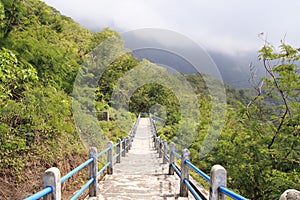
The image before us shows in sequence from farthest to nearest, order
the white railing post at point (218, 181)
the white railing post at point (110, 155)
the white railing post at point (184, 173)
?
the white railing post at point (110, 155) → the white railing post at point (184, 173) → the white railing post at point (218, 181)

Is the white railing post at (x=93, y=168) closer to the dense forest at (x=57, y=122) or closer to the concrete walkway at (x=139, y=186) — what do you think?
the concrete walkway at (x=139, y=186)

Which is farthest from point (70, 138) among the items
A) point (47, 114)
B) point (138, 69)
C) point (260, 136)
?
point (138, 69)

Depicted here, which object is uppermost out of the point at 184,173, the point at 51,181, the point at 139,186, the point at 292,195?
the point at 292,195

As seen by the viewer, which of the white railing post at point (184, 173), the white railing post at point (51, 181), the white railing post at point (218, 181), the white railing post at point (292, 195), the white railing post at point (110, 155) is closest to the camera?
the white railing post at point (292, 195)

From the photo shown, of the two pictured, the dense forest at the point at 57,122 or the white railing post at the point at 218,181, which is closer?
the white railing post at the point at 218,181

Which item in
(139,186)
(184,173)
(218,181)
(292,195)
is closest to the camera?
(292,195)

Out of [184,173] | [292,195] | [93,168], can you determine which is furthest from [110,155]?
[292,195]

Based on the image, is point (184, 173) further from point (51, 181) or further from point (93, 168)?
point (51, 181)

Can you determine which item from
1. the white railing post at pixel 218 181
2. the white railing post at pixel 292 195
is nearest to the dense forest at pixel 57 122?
the white railing post at pixel 218 181

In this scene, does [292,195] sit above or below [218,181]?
above

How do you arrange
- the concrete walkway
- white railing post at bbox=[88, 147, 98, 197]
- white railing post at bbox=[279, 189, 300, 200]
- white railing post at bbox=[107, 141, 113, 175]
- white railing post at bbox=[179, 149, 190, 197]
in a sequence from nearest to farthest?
1. white railing post at bbox=[279, 189, 300, 200]
2. white railing post at bbox=[88, 147, 98, 197]
3. white railing post at bbox=[179, 149, 190, 197]
4. the concrete walkway
5. white railing post at bbox=[107, 141, 113, 175]

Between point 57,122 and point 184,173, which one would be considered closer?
point 184,173

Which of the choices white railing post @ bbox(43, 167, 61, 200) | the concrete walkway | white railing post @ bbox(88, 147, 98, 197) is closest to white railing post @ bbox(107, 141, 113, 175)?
the concrete walkway

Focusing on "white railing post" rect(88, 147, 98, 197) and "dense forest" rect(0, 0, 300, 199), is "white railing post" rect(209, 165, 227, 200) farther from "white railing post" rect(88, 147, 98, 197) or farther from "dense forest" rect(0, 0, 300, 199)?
"dense forest" rect(0, 0, 300, 199)
